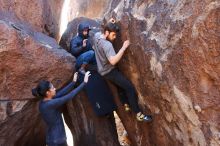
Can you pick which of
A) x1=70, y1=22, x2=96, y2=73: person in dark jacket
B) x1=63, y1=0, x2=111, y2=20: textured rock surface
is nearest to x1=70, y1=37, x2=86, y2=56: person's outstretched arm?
x1=70, y1=22, x2=96, y2=73: person in dark jacket

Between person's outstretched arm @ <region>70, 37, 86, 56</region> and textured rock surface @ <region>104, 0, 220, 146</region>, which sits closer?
textured rock surface @ <region>104, 0, 220, 146</region>

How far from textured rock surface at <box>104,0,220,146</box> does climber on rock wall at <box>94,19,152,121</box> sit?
124 millimetres

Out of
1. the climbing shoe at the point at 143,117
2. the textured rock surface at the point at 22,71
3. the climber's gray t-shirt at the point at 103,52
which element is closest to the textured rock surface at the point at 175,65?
the climbing shoe at the point at 143,117

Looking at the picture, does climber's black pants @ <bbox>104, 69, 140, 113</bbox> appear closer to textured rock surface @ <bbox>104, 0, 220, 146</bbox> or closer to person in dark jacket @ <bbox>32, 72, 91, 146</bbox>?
textured rock surface @ <bbox>104, 0, 220, 146</bbox>

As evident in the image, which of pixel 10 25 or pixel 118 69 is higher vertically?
pixel 10 25

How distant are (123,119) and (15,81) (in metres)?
2.09

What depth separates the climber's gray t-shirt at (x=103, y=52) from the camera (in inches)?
209

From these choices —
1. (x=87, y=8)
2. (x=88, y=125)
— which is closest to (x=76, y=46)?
(x=88, y=125)

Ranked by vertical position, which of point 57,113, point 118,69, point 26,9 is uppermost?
point 26,9

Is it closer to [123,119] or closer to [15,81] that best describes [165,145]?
[123,119]

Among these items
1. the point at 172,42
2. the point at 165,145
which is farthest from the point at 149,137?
the point at 172,42

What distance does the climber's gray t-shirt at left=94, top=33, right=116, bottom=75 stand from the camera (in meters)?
5.30

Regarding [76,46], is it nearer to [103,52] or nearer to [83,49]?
[83,49]

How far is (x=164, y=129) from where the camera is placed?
524 centimetres
